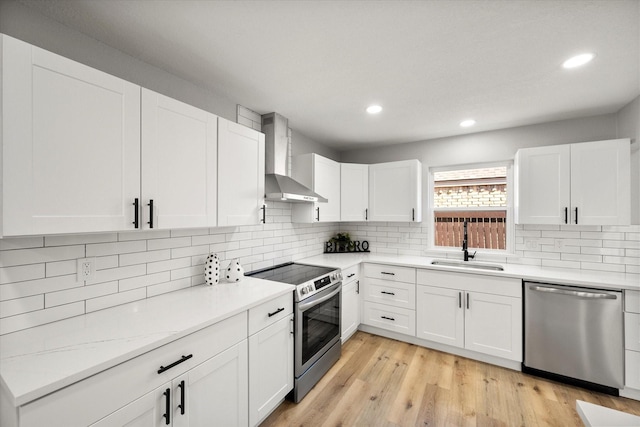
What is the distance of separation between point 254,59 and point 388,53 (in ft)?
2.92

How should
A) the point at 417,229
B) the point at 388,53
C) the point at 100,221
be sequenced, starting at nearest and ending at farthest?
the point at 100,221
the point at 388,53
the point at 417,229

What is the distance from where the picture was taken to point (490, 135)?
10.9 ft

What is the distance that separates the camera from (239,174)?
2.17m

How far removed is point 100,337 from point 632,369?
12.3 ft

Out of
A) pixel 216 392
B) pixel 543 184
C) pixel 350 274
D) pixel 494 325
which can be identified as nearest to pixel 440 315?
pixel 494 325

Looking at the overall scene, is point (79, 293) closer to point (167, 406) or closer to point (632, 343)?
Answer: point (167, 406)

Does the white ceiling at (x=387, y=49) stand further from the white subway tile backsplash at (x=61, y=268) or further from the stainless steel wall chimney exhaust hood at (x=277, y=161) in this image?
the white subway tile backsplash at (x=61, y=268)

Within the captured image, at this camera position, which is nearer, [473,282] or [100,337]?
[100,337]

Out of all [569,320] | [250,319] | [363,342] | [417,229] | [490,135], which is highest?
[490,135]

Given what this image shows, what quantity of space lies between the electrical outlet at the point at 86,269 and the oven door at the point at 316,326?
4.42 ft

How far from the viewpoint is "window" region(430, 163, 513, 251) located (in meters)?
3.33

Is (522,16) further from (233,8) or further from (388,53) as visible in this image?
(233,8)

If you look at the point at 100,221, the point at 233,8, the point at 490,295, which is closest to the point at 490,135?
the point at 490,295

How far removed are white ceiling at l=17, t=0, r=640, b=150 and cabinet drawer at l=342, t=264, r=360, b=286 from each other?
1.79m
